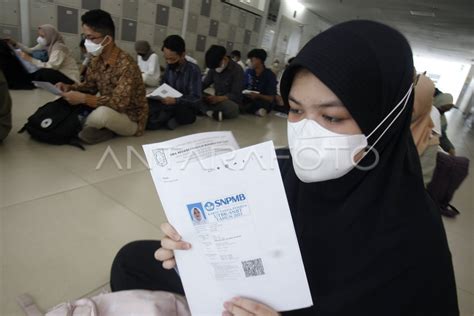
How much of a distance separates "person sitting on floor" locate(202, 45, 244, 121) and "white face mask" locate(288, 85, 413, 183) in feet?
11.6

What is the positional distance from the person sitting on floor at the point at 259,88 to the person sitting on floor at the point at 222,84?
407mm

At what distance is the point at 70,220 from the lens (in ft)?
5.19

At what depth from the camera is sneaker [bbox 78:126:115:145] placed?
2.54m

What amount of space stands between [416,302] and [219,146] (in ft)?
1.77

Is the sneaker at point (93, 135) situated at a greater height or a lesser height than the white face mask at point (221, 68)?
lesser

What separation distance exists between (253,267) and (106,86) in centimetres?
257

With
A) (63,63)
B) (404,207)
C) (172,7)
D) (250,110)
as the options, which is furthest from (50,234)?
(172,7)

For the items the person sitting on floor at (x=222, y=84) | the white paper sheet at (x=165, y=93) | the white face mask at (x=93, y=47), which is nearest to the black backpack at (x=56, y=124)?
the white face mask at (x=93, y=47)

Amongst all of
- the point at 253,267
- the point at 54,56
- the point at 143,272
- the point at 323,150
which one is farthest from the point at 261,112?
the point at 253,267

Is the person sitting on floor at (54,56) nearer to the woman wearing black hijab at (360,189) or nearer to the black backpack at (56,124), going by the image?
the black backpack at (56,124)

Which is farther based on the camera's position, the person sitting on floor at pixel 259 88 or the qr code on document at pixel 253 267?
the person sitting on floor at pixel 259 88

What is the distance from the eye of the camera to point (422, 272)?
654mm

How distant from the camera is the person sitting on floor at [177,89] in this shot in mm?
3260

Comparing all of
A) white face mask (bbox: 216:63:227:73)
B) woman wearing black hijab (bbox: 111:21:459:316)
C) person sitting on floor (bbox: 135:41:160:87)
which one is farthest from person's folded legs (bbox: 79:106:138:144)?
person sitting on floor (bbox: 135:41:160:87)
